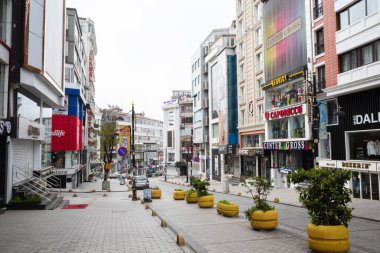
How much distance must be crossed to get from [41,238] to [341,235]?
9.52m

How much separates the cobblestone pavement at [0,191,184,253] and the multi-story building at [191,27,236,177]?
4637 centimetres

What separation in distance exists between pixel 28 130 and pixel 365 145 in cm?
2282

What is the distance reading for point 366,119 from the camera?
957 inches

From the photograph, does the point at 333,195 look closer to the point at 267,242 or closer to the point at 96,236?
the point at 267,242

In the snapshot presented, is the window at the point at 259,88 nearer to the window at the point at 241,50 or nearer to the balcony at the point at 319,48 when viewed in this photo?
the window at the point at 241,50

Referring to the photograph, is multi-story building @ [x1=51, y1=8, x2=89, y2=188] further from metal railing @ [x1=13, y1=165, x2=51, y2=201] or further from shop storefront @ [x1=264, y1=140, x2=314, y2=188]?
shop storefront @ [x1=264, y1=140, x2=314, y2=188]

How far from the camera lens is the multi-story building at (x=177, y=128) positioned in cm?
10031

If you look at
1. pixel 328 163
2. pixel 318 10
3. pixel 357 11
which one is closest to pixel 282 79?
pixel 318 10

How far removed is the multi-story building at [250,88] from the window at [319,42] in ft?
36.7

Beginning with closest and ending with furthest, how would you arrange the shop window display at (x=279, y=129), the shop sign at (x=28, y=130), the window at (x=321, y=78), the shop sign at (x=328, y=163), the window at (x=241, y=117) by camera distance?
the shop sign at (x=28, y=130) → the shop sign at (x=328, y=163) → the window at (x=321, y=78) → the shop window display at (x=279, y=129) → the window at (x=241, y=117)

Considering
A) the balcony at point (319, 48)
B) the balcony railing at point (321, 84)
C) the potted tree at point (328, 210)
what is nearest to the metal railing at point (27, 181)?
the potted tree at point (328, 210)

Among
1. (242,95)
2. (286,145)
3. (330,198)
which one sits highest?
(242,95)

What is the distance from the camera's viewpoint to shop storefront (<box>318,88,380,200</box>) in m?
23.9

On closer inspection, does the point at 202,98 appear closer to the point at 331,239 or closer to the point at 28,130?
the point at 28,130
